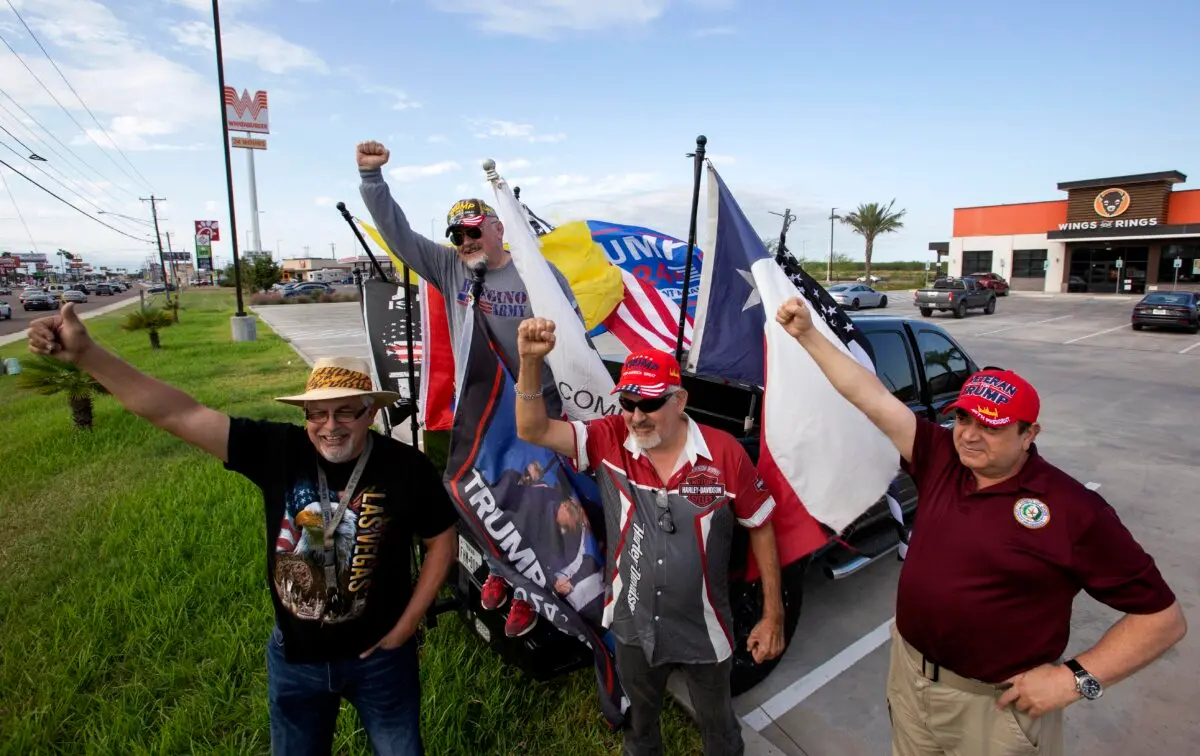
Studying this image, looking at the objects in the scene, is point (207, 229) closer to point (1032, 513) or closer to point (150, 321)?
Answer: point (150, 321)

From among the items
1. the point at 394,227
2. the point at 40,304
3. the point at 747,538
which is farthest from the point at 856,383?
the point at 40,304

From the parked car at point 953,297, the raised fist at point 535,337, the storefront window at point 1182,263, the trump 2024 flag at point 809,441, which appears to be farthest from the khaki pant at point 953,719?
the storefront window at point 1182,263

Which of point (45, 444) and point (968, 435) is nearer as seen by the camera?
point (968, 435)

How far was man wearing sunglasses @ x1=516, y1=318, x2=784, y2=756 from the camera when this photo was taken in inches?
84.7

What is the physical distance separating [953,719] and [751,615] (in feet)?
Result: 3.80

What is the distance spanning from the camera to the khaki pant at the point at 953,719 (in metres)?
1.89

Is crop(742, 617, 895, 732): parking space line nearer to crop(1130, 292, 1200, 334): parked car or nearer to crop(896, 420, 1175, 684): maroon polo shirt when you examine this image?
crop(896, 420, 1175, 684): maroon polo shirt

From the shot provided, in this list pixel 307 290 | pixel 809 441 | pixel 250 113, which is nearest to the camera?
pixel 809 441

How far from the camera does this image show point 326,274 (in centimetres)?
7919

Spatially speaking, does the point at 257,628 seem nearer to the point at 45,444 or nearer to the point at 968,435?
the point at 968,435

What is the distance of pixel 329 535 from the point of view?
2.08 metres

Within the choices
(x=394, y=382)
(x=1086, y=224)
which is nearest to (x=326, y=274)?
(x=1086, y=224)

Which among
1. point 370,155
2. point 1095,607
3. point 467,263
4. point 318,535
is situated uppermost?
point 370,155

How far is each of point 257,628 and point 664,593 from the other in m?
2.82
